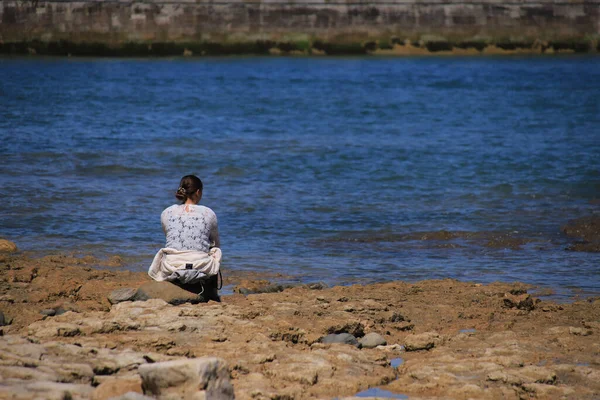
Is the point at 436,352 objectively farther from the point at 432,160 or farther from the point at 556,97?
the point at 556,97

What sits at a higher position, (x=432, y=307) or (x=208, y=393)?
(x=208, y=393)

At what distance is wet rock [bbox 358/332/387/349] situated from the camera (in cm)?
618

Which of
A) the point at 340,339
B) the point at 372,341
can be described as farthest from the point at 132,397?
the point at 372,341

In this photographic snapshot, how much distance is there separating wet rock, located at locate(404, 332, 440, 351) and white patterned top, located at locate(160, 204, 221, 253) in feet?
5.56

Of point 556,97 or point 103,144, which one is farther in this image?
point 556,97

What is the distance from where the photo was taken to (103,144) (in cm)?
1862

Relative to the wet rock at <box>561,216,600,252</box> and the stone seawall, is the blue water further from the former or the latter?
the stone seawall

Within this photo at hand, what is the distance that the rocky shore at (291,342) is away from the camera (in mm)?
4957

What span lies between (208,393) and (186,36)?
39.2 metres

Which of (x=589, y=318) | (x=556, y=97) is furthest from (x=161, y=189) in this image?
(x=556, y=97)

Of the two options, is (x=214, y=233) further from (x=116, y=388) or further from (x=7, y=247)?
(x=7, y=247)

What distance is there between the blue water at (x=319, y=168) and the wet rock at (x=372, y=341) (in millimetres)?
2447

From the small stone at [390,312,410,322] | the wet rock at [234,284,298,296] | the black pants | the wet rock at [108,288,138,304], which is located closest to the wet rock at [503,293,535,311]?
the small stone at [390,312,410,322]

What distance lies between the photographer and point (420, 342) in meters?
6.23
